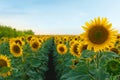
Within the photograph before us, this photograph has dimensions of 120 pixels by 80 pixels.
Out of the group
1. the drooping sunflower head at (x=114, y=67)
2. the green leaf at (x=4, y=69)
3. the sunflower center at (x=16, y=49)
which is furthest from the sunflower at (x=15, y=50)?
the drooping sunflower head at (x=114, y=67)

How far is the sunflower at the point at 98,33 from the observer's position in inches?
176

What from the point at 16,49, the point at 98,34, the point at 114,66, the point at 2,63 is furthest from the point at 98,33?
the point at 16,49

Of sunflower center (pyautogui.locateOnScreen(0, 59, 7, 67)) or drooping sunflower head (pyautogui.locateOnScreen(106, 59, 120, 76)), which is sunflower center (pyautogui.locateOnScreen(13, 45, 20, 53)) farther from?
drooping sunflower head (pyautogui.locateOnScreen(106, 59, 120, 76))

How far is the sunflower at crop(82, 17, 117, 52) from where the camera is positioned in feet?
14.7

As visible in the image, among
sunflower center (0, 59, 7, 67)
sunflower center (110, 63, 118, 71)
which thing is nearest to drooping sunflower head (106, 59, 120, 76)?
sunflower center (110, 63, 118, 71)

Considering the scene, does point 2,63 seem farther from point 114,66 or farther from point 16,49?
point 114,66

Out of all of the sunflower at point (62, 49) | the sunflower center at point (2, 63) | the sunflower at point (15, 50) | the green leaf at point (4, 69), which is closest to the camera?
the green leaf at point (4, 69)

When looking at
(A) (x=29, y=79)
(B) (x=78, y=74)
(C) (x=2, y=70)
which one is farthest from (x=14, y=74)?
(B) (x=78, y=74)

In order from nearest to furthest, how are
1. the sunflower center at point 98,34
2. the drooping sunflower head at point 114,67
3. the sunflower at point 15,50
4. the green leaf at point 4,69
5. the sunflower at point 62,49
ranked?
the drooping sunflower head at point 114,67 < the sunflower center at point 98,34 < the green leaf at point 4,69 < the sunflower at point 15,50 < the sunflower at point 62,49

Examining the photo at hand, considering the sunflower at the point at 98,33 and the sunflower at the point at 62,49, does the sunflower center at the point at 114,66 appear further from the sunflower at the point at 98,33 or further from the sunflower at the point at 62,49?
the sunflower at the point at 62,49

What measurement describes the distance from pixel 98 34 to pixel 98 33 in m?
0.02

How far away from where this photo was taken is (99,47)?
174 inches

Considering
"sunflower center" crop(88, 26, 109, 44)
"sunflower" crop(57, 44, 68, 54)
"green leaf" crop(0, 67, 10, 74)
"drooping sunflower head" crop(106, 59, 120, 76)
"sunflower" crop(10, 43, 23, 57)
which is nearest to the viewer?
"drooping sunflower head" crop(106, 59, 120, 76)

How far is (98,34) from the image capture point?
4.46m
